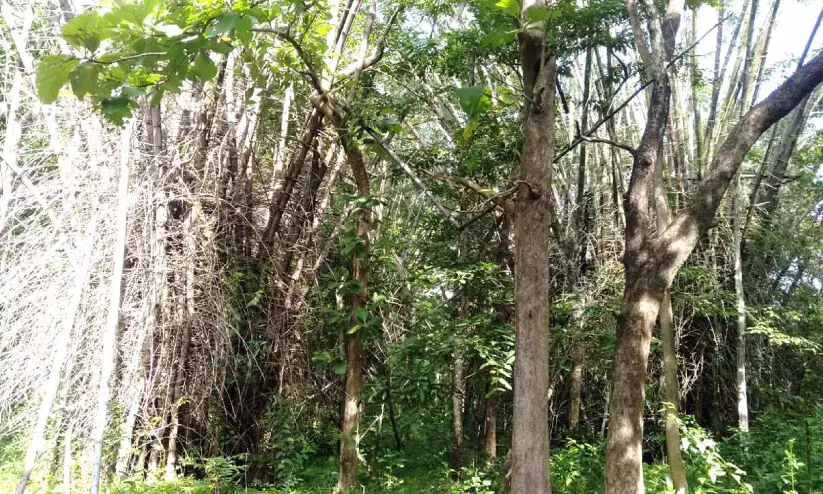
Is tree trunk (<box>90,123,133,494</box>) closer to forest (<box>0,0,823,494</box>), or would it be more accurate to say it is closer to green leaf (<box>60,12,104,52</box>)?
forest (<box>0,0,823,494</box>)

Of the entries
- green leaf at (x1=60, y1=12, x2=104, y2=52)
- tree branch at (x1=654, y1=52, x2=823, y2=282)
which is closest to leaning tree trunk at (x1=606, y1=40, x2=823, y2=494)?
tree branch at (x1=654, y1=52, x2=823, y2=282)

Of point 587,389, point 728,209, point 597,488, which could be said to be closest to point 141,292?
point 597,488

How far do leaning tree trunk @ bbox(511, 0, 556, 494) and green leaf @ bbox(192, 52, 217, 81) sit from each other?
161 centimetres

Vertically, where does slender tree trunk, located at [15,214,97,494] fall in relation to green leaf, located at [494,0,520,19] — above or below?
below

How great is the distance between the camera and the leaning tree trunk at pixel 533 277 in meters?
2.65

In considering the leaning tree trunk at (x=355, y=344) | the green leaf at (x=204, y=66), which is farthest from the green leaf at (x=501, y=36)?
the leaning tree trunk at (x=355, y=344)

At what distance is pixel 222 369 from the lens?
5.06 metres

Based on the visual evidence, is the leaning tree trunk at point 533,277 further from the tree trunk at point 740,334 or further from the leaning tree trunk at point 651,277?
the tree trunk at point 740,334

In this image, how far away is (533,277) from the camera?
9.05ft

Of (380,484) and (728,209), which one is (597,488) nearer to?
(380,484)

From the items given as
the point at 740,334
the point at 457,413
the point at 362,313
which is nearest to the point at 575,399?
the point at 457,413

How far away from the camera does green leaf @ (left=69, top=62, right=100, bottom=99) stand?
1458 millimetres

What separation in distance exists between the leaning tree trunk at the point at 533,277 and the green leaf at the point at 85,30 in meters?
1.90

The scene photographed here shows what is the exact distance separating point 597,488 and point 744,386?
269cm
